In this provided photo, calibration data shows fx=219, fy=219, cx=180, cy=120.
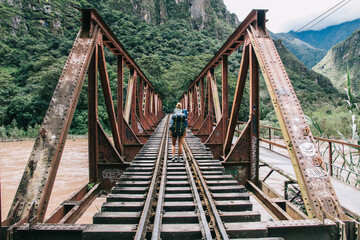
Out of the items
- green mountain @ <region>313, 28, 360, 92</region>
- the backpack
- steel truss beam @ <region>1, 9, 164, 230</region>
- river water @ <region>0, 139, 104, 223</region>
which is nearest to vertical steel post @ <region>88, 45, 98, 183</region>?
steel truss beam @ <region>1, 9, 164, 230</region>

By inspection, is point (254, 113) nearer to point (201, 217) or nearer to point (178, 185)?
point (178, 185)

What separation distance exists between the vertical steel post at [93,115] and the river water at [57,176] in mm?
939

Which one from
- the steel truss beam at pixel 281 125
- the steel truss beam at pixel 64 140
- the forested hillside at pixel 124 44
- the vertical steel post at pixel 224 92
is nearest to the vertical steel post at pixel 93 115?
the steel truss beam at pixel 64 140

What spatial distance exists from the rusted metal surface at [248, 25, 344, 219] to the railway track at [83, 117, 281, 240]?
713 millimetres

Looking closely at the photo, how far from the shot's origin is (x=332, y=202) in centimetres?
252

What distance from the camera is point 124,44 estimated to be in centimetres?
7394

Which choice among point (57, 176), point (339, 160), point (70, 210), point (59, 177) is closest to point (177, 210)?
point (70, 210)

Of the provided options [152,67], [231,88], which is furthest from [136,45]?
[231,88]

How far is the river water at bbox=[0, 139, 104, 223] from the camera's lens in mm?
7650

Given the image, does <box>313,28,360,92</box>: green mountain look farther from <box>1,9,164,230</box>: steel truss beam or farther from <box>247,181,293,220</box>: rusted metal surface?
<box>1,9,164,230</box>: steel truss beam

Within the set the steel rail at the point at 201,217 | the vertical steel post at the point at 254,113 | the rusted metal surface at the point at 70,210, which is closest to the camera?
the steel rail at the point at 201,217

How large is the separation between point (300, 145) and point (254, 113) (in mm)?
1877

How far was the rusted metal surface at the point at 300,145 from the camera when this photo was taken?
2.54 m

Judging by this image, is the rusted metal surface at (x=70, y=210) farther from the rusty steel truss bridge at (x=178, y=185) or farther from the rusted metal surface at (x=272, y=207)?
the rusted metal surface at (x=272, y=207)
